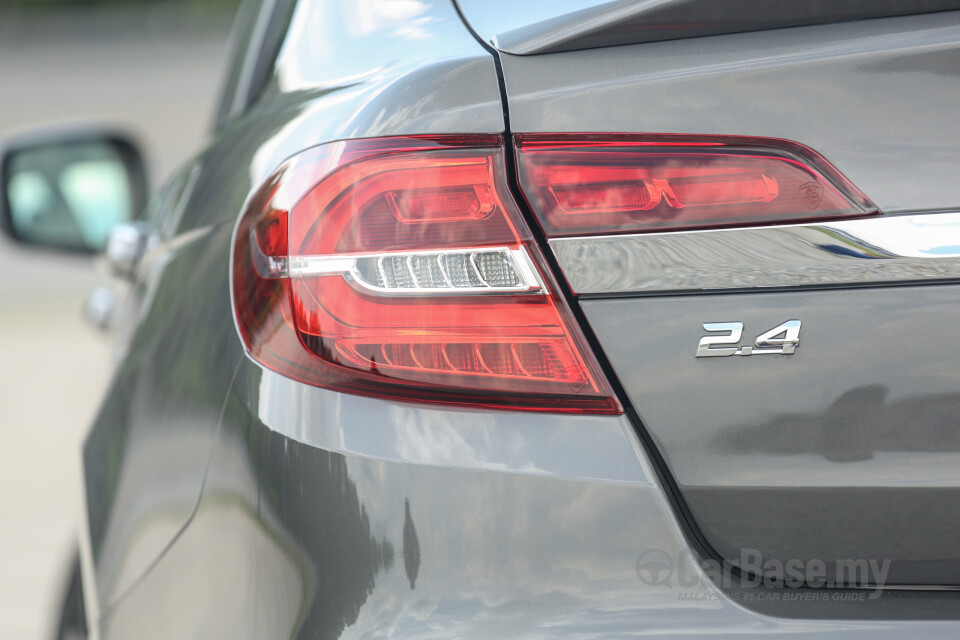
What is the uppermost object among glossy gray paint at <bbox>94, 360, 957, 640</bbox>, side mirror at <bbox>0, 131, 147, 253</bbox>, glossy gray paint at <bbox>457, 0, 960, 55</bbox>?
side mirror at <bbox>0, 131, 147, 253</bbox>

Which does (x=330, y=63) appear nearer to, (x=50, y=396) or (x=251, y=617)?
(x=251, y=617)

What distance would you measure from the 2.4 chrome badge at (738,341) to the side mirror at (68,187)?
6.76 ft

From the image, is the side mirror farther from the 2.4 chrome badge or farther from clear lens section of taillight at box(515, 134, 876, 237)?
the 2.4 chrome badge

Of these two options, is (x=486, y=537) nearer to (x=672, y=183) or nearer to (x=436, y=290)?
(x=436, y=290)

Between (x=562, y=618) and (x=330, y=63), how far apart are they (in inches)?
29.3

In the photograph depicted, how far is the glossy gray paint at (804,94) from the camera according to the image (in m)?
0.98

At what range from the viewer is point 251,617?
42.3 inches

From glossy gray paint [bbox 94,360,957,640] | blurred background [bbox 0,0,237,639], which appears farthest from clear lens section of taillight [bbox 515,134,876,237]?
blurred background [bbox 0,0,237,639]

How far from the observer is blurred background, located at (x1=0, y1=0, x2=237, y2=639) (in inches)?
161

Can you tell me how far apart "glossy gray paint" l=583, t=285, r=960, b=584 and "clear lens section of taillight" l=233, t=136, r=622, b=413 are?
0.07 metres

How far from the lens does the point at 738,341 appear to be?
3.26 feet

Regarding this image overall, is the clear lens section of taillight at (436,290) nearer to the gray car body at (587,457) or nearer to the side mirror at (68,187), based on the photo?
the gray car body at (587,457)

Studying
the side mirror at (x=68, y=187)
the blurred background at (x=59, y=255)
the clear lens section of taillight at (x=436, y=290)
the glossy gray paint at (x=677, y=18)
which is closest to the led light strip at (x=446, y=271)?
the clear lens section of taillight at (x=436, y=290)

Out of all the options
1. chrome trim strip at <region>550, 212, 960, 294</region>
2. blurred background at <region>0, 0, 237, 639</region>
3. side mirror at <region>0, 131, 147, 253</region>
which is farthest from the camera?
blurred background at <region>0, 0, 237, 639</region>
